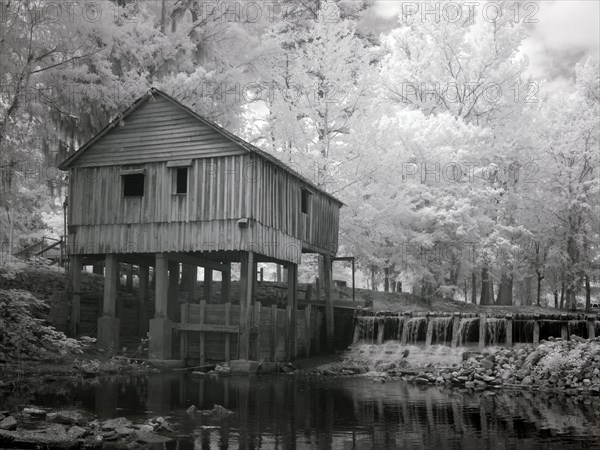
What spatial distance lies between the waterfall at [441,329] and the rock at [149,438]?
1698 cm

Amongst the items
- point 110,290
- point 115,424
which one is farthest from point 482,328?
point 115,424

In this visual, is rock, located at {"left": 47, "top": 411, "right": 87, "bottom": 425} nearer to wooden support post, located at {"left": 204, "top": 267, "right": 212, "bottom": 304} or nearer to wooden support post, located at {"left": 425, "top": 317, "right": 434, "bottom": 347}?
wooden support post, located at {"left": 425, "top": 317, "right": 434, "bottom": 347}

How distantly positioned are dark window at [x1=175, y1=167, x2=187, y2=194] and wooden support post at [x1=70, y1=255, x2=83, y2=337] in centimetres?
470

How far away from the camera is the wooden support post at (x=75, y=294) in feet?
79.8

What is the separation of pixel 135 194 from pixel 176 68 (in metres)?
7.91

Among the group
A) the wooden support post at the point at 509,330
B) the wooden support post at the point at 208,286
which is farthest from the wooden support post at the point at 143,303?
the wooden support post at the point at 509,330

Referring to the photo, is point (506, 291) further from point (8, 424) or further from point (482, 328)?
point (8, 424)

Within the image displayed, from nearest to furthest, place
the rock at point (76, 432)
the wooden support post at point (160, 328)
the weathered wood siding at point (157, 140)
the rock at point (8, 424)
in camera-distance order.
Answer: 1. the rock at point (76, 432)
2. the rock at point (8, 424)
3. the wooden support post at point (160, 328)
4. the weathered wood siding at point (157, 140)

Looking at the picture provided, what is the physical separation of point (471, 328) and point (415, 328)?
229cm

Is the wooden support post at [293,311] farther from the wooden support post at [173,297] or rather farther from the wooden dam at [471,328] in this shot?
the wooden support post at [173,297]

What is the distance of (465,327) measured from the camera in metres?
26.0

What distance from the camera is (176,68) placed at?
31.0 m

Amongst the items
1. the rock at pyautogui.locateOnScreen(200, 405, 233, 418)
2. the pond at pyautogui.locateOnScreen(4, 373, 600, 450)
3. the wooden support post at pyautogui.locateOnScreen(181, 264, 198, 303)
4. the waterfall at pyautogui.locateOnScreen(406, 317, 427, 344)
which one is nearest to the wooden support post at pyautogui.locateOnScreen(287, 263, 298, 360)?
the waterfall at pyautogui.locateOnScreen(406, 317, 427, 344)

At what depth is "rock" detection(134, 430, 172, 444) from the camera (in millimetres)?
10867
